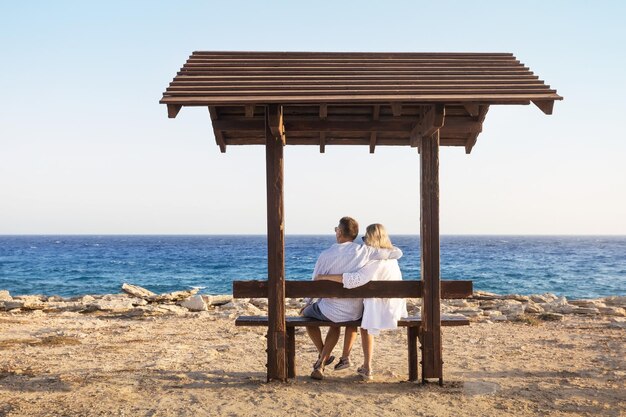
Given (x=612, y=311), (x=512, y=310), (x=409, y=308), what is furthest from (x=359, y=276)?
(x=612, y=311)

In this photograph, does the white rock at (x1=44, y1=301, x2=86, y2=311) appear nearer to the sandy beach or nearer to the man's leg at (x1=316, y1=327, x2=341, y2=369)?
the sandy beach

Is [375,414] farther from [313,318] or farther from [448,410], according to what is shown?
[313,318]

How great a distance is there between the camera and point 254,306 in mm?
15492

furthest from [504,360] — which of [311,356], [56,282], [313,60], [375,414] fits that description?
[56,282]

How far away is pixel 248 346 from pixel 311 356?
120 centimetres

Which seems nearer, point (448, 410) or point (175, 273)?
point (448, 410)

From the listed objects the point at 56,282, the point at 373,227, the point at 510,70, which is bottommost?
the point at 56,282

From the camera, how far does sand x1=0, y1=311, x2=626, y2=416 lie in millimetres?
6141

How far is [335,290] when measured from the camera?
679cm

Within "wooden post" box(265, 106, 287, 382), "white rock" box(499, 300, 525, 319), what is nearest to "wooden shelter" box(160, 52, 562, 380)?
"wooden post" box(265, 106, 287, 382)

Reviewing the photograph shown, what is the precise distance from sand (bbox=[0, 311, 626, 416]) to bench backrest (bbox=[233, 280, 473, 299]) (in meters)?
1.01

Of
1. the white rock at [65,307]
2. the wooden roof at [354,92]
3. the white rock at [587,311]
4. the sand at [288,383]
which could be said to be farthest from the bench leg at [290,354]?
the white rock at [65,307]

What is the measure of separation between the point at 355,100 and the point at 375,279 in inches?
78.1

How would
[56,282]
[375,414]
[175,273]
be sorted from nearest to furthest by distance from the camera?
[375,414] < [56,282] < [175,273]
